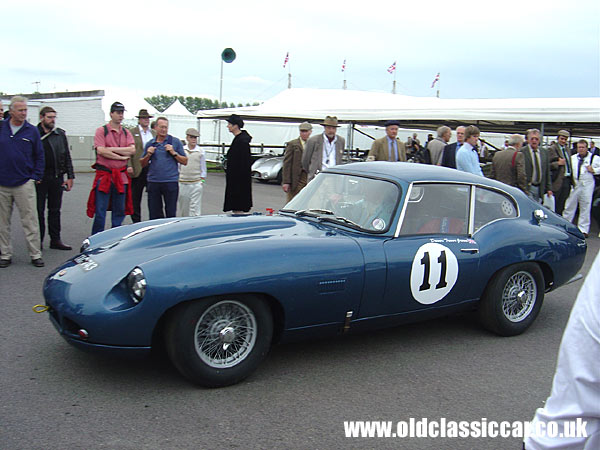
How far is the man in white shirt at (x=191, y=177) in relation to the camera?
8461 millimetres

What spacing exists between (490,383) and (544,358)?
30.8 inches

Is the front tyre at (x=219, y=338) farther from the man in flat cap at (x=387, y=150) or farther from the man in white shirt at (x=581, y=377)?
the man in flat cap at (x=387, y=150)

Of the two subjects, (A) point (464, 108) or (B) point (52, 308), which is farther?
(A) point (464, 108)

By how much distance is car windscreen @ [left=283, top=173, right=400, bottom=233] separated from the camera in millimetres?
4277

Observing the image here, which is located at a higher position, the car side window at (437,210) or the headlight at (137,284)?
the car side window at (437,210)

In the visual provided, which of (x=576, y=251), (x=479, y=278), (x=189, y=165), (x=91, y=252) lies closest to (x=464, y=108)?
(x=189, y=165)

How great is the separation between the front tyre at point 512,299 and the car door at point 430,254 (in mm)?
240

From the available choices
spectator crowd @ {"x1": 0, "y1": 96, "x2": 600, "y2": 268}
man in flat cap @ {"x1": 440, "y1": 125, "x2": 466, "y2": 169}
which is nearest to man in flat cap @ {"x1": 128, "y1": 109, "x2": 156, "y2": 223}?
spectator crowd @ {"x1": 0, "y1": 96, "x2": 600, "y2": 268}

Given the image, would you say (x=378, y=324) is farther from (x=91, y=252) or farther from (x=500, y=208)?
(x=91, y=252)

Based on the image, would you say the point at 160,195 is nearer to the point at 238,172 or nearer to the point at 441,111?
the point at 238,172

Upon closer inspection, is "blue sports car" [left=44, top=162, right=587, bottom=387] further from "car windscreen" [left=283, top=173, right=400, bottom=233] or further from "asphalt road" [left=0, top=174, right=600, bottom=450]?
"asphalt road" [left=0, top=174, right=600, bottom=450]

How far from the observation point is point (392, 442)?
2.98 m

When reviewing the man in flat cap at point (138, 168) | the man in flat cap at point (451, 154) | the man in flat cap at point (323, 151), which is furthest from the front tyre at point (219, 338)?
the man in flat cap at point (451, 154)

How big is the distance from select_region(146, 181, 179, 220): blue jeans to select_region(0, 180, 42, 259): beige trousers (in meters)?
1.62
